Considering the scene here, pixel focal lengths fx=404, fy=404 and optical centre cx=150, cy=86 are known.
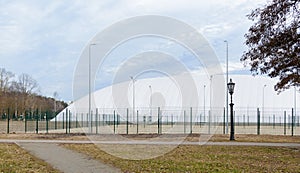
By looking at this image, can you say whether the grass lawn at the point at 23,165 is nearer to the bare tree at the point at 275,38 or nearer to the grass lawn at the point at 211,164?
the grass lawn at the point at 211,164

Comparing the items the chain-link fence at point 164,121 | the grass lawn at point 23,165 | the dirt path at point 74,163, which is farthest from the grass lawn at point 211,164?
the chain-link fence at point 164,121

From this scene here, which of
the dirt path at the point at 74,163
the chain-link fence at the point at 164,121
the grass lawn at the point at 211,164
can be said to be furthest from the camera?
the chain-link fence at the point at 164,121

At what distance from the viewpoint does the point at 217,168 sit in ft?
37.2

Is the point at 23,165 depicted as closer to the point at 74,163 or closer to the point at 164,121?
the point at 74,163

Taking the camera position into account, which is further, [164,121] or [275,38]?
[164,121]

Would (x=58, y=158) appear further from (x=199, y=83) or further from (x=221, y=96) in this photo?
(x=199, y=83)

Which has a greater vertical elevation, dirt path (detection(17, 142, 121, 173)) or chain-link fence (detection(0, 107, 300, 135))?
dirt path (detection(17, 142, 121, 173))

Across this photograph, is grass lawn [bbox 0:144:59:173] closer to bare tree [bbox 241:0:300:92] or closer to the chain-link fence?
bare tree [bbox 241:0:300:92]

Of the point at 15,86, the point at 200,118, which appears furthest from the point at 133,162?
the point at 15,86

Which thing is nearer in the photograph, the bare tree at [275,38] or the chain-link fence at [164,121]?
the bare tree at [275,38]

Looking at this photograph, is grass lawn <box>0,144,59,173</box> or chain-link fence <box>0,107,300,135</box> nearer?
grass lawn <box>0,144,59,173</box>

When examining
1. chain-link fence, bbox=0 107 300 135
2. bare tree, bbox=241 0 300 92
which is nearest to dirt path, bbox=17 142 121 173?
bare tree, bbox=241 0 300 92

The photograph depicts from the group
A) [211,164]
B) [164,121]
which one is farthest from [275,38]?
[164,121]

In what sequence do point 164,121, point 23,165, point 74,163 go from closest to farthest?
point 23,165, point 74,163, point 164,121
